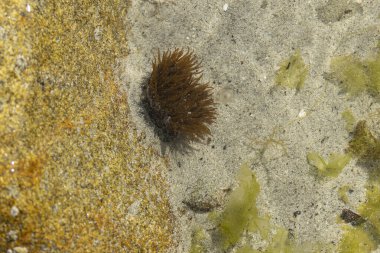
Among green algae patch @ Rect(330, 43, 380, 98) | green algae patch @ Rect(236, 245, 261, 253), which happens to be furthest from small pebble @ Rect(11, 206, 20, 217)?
green algae patch @ Rect(330, 43, 380, 98)

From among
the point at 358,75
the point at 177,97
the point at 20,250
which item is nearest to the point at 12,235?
the point at 20,250

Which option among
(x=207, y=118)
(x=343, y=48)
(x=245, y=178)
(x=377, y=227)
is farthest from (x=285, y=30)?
(x=377, y=227)

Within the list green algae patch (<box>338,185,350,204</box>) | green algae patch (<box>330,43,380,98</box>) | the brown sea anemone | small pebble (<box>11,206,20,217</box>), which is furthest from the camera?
green algae patch (<box>330,43,380,98</box>)

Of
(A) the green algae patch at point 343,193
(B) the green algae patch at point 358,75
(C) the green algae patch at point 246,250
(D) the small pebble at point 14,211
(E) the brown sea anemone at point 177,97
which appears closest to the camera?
(D) the small pebble at point 14,211

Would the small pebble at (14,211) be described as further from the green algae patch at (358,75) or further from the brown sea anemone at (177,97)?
the green algae patch at (358,75)

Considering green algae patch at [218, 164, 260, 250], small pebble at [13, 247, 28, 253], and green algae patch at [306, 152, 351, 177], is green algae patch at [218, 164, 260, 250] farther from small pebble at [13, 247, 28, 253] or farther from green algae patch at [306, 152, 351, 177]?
small pebble at [13, 247, 28, 253]

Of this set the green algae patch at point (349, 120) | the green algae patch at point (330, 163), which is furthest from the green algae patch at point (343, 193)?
the green algae patch at point (349, 120)

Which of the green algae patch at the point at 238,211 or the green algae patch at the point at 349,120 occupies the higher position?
the green algae patch at the point at 349,120

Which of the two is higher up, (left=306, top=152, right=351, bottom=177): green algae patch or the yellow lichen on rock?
the yellow lichen on rock
